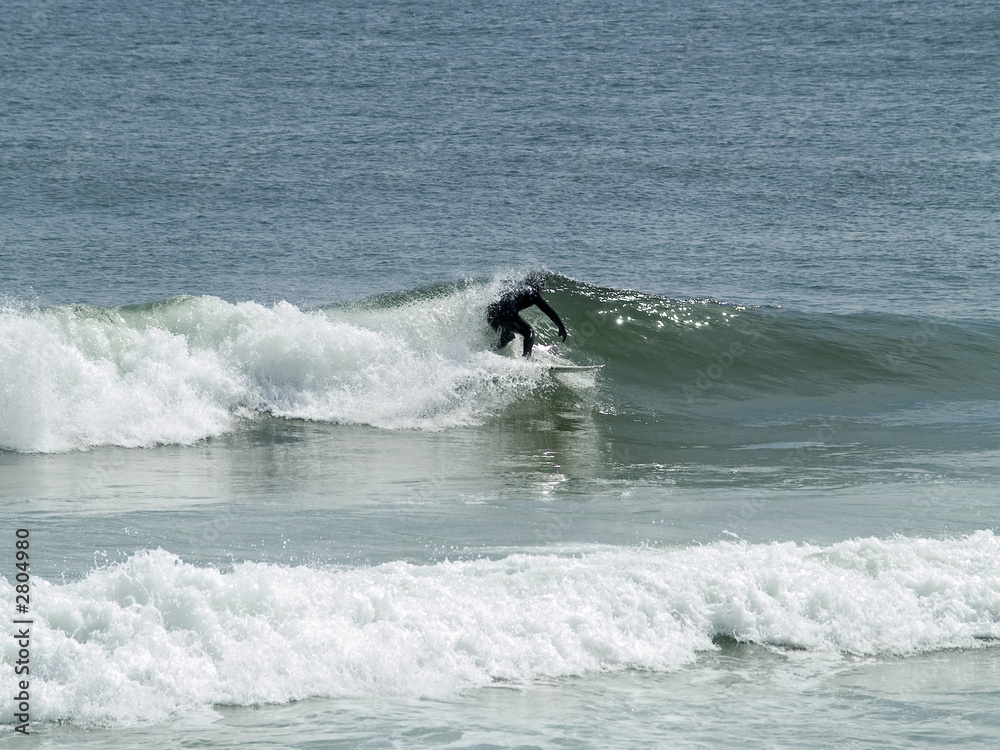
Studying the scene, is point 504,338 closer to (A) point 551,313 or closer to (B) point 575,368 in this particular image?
(A) point 551,313

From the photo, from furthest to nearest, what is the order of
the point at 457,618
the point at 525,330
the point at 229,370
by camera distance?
the point at 525,330 < the point at 229,370 < the point at 457,618

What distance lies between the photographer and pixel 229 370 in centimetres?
1361

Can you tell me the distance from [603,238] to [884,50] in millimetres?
19951

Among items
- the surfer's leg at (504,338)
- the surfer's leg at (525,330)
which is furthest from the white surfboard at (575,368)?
the surfer's leg at (504,338)

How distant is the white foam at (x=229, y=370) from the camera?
463 inches

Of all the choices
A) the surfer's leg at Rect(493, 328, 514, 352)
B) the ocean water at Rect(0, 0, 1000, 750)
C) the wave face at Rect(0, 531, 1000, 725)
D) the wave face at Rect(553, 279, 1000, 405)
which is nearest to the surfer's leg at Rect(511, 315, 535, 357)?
the surfer's leg at Rect(493, 328, 514, 352)

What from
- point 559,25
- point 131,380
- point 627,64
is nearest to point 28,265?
point 131,380

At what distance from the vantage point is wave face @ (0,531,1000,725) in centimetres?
557

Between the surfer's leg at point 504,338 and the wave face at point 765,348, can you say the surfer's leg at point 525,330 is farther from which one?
the wave face at point 765,348

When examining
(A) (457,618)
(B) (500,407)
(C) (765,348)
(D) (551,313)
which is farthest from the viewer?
(C) (765,348)

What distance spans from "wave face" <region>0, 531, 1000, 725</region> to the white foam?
18.9 ft

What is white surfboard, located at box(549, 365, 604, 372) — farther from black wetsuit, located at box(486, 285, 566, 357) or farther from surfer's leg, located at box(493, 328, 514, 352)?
surfer's leg, located at box(493, 328, 514, 352)

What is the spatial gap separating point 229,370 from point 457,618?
8070 mm

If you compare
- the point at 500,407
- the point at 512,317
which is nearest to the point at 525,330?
the point at 512,317
